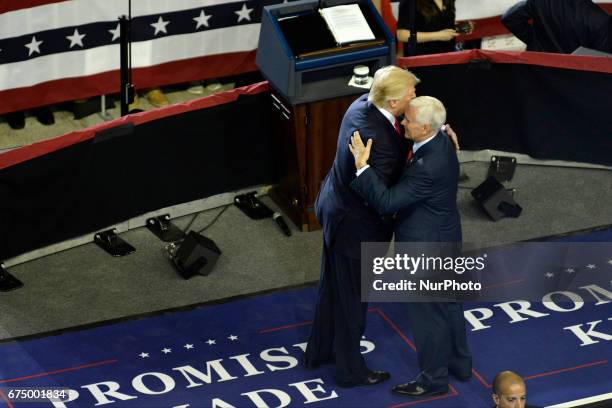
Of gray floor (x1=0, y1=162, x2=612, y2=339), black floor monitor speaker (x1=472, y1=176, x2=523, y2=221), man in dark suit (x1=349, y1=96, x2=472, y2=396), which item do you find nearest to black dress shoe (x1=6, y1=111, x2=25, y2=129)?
gray floor (x1=0, y1=162, x2=612, y2=339)

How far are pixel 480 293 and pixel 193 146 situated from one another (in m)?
2.39

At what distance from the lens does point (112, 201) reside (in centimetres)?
987

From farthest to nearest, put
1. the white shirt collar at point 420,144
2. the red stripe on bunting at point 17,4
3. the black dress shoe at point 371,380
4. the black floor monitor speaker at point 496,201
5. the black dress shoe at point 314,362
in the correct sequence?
the red stripe on bunting at point 17,4 → the black floor monitor speaker at point 496,201 → the black dress shoe at point 314,362 → the black dress shoe at point 371,380 → the white shirt collar at point 420,144

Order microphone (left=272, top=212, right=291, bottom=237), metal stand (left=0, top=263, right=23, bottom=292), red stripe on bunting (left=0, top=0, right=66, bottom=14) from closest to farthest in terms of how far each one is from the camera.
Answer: metal stand (left=0, top=263, right=23, bottom=292), microphone (left=272, top=212, right=291, bottom=237), red stripe on bunting (left=0, top=0, right=66, bottom=14)

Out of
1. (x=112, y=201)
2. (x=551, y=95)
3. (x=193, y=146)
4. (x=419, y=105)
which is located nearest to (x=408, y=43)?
(x=551, y=95)

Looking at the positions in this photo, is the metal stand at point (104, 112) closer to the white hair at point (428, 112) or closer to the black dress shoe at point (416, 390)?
the black dress shoe at point (416, 390)

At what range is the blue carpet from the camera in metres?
8.27

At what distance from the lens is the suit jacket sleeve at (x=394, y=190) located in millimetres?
7520

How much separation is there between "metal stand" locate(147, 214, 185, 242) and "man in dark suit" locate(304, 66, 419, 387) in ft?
6.48

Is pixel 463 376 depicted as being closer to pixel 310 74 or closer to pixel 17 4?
pixel 310 74

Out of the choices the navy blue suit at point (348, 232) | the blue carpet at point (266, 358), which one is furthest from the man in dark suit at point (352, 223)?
the blue carpet at point (266, 358)

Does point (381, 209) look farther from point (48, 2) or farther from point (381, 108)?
point (48, 2)

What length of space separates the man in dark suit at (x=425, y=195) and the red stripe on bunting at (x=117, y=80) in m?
4.25

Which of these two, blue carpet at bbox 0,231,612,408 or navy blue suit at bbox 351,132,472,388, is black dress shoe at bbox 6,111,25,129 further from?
navy blue suit at bbox 351,132,472,388
